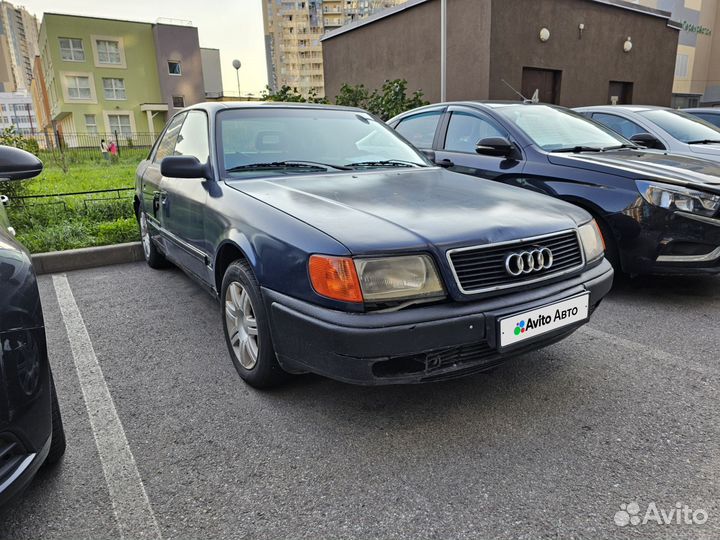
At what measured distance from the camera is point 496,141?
14.0 ft

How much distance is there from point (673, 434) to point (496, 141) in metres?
2.73

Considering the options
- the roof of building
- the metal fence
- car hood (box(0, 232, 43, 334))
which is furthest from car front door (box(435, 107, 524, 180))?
the metal fence

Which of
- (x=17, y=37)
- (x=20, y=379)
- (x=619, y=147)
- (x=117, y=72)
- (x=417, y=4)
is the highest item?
(x=17, y=37)

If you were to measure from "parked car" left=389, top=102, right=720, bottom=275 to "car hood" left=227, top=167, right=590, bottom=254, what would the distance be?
1190mm

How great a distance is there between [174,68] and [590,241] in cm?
4317

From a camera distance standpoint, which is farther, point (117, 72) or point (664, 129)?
point (117, 72)

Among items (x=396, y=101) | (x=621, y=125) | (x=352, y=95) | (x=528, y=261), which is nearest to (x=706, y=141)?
(x=621, y=125)

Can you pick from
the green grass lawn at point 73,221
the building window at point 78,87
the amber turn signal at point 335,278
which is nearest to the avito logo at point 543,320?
the amber turn signal at point 335,278

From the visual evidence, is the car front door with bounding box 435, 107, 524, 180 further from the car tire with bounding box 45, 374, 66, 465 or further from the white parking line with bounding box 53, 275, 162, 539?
the car tire with bounding box 45, 374, 66, 465

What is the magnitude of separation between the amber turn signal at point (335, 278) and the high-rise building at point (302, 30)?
94882mm

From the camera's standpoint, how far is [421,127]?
5.38 metres

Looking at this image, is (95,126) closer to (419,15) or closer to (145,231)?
(419,15)

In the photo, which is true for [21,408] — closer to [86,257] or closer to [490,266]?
[490,266]

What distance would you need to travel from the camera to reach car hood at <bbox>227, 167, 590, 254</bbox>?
2107mm
